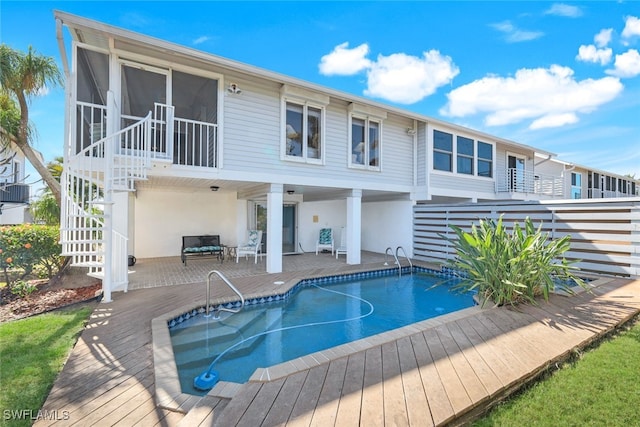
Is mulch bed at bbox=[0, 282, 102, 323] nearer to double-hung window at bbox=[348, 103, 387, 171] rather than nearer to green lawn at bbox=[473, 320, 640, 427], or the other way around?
green lawn at bbox=[473, 320, 640, 427]

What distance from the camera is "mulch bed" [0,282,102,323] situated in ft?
16.4

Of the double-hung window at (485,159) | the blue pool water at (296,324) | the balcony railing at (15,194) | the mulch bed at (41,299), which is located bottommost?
the blue pool water at (296,324)

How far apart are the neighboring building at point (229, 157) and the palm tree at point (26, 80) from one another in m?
0.99

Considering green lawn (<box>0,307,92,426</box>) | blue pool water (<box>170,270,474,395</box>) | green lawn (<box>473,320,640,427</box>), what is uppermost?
green lawn (<box>473,320,640,427</box>)

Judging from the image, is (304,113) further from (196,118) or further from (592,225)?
(592,225)

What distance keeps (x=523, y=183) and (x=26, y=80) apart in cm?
1886

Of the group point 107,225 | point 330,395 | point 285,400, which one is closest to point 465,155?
point 330,395

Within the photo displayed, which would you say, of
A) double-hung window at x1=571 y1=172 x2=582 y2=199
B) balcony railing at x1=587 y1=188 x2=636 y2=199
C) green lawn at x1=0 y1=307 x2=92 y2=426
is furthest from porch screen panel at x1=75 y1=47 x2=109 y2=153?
balcony railing at x1=587 y1=188 x2=636 y2=199

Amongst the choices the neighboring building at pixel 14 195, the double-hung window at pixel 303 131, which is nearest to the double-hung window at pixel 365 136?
the double-hung window at pixel 303 131

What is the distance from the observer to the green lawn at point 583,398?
87.4 inches

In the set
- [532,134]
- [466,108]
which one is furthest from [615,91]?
[532,134]

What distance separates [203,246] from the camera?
33.5ft

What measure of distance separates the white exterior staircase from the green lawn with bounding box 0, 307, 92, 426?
3.19 feet

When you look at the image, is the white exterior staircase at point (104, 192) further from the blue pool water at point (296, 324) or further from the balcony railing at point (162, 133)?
the blue pool water at point (296, 324)
